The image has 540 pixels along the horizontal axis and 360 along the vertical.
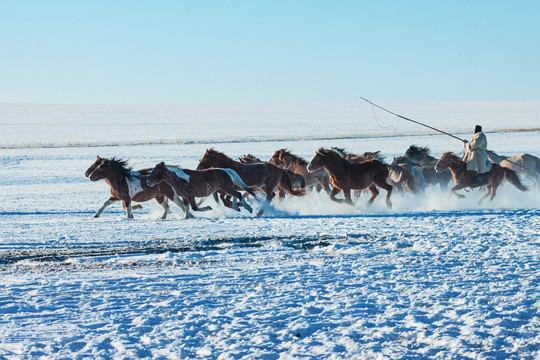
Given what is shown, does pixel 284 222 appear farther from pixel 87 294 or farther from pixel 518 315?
pixel 518 315

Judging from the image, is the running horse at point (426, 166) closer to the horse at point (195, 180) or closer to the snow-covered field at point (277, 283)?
the snow-covered field at point (277, 283)

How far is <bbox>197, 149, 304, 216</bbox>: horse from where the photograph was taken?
14180mm

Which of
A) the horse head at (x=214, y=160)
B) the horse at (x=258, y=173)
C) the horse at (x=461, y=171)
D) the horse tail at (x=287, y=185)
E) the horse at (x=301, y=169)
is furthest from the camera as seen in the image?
the horse at (x=301, y=169)

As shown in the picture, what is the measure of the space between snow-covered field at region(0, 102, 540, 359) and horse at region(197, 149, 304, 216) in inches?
23.7

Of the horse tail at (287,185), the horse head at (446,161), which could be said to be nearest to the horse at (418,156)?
the horse head at (446,161)

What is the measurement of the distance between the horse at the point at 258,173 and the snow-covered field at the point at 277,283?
0.60 m

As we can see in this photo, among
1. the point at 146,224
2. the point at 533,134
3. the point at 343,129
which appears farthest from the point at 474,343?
the point at 343,129

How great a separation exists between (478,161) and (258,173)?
16.2 ft

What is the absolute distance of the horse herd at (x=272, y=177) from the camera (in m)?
13.3

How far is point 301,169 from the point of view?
15.6m

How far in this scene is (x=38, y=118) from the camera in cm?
7500

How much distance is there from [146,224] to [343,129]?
43.5m

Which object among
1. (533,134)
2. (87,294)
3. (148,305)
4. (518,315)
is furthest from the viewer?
(533,134)

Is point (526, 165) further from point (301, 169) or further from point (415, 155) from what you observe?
point (301, 169)
